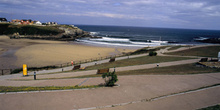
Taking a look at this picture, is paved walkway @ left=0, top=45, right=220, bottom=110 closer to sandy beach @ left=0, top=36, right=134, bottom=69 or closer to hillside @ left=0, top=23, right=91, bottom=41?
sandy beach @ left=0, top=36, right=134, bottom=69

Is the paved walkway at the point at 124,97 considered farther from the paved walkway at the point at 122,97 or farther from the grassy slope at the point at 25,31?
the grassy slope at the point at 25,31

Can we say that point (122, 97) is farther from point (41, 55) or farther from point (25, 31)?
point (25, 31)

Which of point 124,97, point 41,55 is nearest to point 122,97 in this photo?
point 124,97

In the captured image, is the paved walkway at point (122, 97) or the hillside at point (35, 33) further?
the hillside at point (35, 33)

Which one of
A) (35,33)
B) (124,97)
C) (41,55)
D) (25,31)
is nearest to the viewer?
(124,97)

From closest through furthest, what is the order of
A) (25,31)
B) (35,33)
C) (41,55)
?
1. (41,55)
2. (35,33)
3. (25,31)

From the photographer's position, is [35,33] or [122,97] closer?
[122,97]

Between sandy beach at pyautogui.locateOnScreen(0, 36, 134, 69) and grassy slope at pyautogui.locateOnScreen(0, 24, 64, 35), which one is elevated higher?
grassy slope at pyautogui.locateOnScreen(0, 24, 64, 35)

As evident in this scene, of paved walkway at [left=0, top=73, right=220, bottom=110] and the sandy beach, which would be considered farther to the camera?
the sandy beach

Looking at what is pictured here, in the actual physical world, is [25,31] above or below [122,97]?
above

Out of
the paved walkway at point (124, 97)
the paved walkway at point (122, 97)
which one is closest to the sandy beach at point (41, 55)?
the paved walkway at point (124, 97)

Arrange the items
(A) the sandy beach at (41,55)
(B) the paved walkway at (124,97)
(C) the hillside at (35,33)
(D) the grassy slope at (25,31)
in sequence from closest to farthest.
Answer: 1. (B) the paved walkway at (124,97)
2. (A) the sandy beach at (41,55)
3. (C) the hillside at (35,33)
4. (D) the grassy slope at (25,31)

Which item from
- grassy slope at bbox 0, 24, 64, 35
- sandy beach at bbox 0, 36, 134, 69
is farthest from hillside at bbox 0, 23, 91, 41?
sandy beach at bbox 0, 36, 134, 69

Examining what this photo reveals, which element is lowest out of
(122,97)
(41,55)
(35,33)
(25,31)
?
(122,97)
